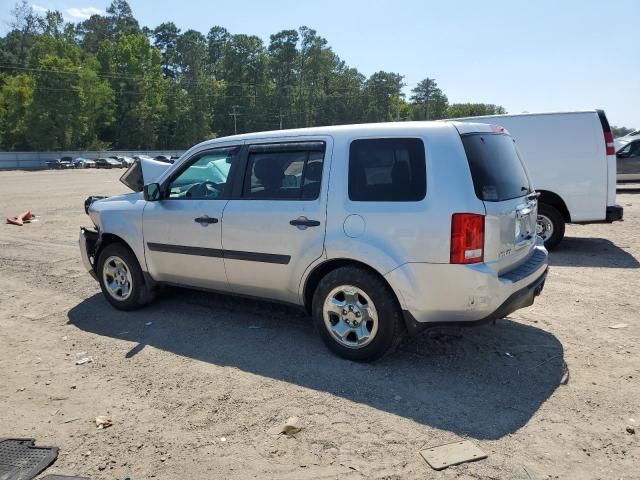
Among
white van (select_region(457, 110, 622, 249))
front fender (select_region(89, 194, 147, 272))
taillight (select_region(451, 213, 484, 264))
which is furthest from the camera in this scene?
white van (select_region(457, 110, 622, 249))

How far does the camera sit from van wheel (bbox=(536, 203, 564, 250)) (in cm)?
826

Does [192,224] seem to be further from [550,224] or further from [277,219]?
[550,224]

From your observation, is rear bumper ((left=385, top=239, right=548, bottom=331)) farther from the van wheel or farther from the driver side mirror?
the van wheel

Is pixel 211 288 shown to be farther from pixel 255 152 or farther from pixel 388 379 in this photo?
pixel 388 379

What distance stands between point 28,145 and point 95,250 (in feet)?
237

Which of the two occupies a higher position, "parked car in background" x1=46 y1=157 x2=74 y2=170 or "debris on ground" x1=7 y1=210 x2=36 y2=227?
"parked car in background" x1=46 y1=157 x2=74 y2=170

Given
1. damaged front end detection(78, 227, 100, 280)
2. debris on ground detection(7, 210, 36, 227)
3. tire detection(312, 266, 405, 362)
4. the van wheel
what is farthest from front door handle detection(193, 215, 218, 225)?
debris on ground detection(7, 210, 36, 227)

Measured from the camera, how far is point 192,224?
4969 millimetres

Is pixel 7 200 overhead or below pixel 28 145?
below

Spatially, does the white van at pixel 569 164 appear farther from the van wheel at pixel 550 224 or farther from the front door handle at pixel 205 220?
the front door handle at pixel 205 220

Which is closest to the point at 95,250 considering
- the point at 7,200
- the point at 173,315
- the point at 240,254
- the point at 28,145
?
the point at 173,315

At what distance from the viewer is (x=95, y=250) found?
5.79m

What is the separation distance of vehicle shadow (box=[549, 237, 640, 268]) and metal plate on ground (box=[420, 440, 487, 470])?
17.3ft

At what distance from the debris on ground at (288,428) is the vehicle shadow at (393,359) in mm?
480
